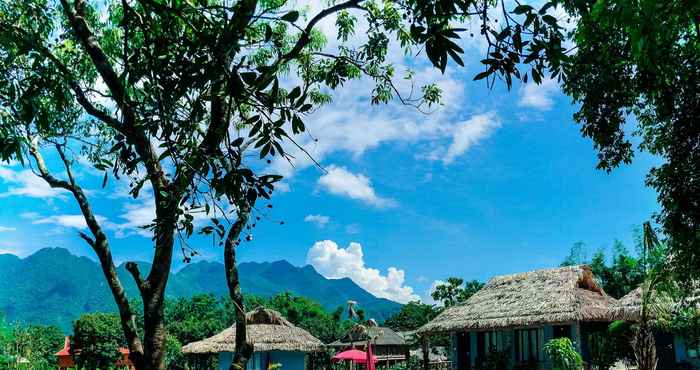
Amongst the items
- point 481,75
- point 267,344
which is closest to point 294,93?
point 481,75

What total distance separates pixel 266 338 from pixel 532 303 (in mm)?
10238

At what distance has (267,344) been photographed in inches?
944

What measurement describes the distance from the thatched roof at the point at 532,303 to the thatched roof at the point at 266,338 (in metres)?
5.84

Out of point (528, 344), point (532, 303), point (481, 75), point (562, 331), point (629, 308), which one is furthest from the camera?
point (528, 344)

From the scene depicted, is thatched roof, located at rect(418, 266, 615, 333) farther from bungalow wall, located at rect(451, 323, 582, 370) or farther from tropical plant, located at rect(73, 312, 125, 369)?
tropical plant, located at rect(73, 312, 125, 369)

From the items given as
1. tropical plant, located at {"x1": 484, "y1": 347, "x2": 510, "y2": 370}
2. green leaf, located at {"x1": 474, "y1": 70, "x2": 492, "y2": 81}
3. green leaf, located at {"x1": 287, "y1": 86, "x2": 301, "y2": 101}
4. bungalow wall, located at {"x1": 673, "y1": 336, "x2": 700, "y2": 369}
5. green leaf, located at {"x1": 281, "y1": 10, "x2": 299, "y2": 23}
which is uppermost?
green leaf, located at {"x1": 281, "y1": 10, "x2": 299, "y2": 23}

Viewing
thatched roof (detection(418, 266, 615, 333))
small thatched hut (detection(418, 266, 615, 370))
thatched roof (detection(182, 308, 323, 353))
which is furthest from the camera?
thatched roof (detection(182, 308, 323, 353))

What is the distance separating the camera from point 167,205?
2.73 m

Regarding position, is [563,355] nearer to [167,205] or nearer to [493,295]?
[493,295]

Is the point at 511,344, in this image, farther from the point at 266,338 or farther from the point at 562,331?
the point at 266,338

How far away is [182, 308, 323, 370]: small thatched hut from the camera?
24141mm

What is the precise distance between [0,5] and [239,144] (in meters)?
→ 4.38

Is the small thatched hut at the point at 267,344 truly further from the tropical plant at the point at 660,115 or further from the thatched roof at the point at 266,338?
the tropical plant at the point at 660,115

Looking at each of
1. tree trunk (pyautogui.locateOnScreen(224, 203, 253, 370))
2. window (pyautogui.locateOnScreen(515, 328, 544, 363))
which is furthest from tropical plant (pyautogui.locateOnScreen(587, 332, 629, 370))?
tree trunk (pyautogui.locateOnScreen(224, 203, 253, 370))
